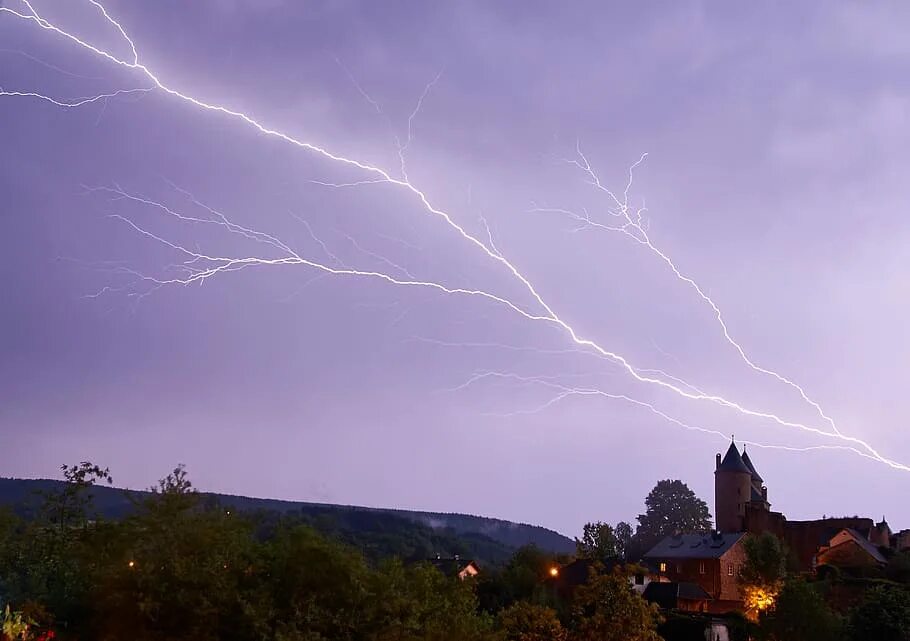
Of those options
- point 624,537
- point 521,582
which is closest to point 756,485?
point 624,537

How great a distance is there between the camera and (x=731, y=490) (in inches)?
3538

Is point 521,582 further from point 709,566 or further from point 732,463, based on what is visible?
point 732,463

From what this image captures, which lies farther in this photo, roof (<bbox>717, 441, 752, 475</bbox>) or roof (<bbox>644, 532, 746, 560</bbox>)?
roof (<bbox>717, 441, 752, 475</bbox>)

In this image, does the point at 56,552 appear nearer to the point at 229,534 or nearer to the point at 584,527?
the point at 229,534

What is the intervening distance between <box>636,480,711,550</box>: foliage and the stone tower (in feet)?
63.8

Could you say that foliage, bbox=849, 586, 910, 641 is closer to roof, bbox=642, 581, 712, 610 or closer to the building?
roof, bbox=642, 581, 712, 610

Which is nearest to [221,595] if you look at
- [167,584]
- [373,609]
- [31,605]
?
[167,584]

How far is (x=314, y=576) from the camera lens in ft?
44.3

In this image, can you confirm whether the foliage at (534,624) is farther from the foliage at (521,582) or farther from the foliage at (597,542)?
the foliage at (597,542)

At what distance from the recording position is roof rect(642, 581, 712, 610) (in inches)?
2147

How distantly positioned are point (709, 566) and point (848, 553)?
9.84 metres

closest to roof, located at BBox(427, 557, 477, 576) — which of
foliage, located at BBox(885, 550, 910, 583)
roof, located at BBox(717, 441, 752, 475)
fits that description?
foliage, located at BBox(885, 550, 910, 583)

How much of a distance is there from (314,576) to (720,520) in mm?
81770

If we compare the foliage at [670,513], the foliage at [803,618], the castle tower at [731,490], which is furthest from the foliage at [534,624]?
the foliage at [670,513]
